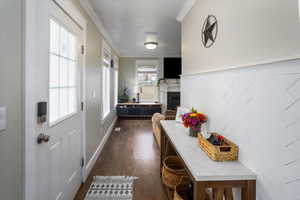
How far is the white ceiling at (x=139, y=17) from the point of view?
2508 millimetres

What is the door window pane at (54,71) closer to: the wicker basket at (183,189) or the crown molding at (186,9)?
the wicker basket at (183,189)

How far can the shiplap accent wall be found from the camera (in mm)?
832

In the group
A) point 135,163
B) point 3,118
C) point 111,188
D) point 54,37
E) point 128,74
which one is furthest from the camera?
point 128,74

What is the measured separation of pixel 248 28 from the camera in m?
1.16

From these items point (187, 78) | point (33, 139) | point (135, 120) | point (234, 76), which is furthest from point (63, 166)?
point (135, 120)

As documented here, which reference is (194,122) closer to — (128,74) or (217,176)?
(217,176)

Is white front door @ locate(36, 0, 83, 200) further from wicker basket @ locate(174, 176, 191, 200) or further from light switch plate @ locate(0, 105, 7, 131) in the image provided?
wicker basket @ locate(174, 176, 191, 200)

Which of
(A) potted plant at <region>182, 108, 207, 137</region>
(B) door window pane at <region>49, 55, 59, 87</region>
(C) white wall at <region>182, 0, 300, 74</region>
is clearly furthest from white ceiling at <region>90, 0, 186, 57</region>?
(A) potted plant at <region>182, 108, 207, 137</region>

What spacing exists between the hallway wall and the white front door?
240 mm

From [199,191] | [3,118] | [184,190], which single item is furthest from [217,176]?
[3,118]

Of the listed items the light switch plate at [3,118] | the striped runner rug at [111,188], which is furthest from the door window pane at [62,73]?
the striped runner rug at [111,188]

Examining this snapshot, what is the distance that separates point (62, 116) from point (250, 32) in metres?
1.76

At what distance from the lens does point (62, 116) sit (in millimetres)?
1715

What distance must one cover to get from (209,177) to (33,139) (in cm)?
121
